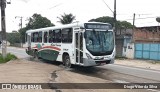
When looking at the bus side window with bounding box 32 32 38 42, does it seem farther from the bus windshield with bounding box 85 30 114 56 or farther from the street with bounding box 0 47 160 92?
the bus windshield with bounding box 85 30 114 56

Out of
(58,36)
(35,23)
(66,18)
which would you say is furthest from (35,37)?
(35,23)

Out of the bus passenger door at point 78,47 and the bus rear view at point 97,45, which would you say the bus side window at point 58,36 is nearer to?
the bus passenger door at point 78,47

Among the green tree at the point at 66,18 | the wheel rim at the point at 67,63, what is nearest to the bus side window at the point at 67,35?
the wheel rim at the point at 67,63

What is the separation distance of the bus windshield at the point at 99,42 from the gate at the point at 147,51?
45.0 feet

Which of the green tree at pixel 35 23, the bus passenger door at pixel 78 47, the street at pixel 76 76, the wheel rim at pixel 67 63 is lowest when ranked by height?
the street at pixel 76 76

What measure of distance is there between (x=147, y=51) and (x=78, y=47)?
1572 cm

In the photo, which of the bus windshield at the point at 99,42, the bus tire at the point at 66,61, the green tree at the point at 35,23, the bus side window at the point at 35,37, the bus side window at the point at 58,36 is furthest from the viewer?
the green tree at the point at 35,23

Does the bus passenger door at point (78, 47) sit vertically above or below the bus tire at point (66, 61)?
above

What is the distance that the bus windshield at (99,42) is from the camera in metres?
16.7

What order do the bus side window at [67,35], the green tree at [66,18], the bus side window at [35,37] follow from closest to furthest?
1. the bus side window at [67,35]
2. the bus side window at [35,37]
3. the green tree at [66,18]

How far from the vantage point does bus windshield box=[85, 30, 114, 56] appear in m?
16.7

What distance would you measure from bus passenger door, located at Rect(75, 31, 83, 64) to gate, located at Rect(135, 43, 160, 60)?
48.4 ft

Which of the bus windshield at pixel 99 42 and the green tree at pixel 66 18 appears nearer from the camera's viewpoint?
the bus windshield at pixel 99 42

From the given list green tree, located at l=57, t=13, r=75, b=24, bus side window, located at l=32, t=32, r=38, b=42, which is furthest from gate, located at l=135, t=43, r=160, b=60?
green tree, located at l=57, t=13, r=75, b=24
